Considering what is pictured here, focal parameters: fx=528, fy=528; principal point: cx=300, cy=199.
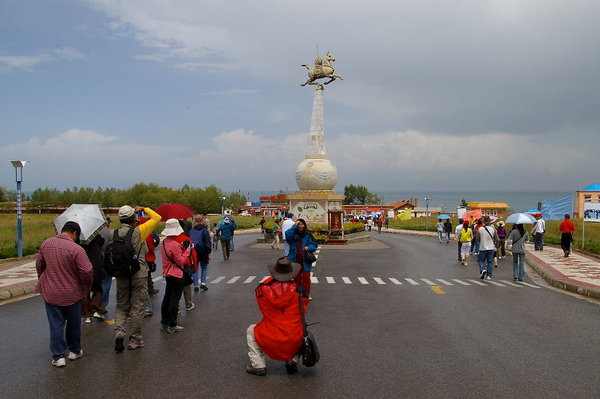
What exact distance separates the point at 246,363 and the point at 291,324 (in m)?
Answer: 1.01

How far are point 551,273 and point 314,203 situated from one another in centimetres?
1736

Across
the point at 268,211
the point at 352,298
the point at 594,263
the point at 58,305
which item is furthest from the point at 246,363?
the point at 268,211

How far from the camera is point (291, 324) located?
5.88 metres

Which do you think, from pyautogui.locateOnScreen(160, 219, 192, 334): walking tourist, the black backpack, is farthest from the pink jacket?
the black backpack

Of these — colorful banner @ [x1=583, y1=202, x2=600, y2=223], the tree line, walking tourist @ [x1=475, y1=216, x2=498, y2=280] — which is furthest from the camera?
the tree line

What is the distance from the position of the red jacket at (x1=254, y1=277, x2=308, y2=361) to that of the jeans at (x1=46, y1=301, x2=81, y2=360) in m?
2.44

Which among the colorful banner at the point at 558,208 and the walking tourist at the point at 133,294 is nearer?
the walking tourist at the point at 133,294

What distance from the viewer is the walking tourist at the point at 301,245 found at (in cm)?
915

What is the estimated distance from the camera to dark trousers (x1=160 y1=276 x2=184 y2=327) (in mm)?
7945

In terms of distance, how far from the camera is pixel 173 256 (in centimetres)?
800

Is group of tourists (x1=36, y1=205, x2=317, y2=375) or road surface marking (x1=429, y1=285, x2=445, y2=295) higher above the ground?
group of tourists (x1=36, y1=205, x2=317, y2=375)

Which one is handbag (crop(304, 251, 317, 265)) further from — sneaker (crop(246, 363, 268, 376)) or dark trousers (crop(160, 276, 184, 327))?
sneaker (crop(246, 363, 268, 376))

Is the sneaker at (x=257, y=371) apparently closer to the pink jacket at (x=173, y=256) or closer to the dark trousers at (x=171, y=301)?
the dark trousers at (x=171, y=301)

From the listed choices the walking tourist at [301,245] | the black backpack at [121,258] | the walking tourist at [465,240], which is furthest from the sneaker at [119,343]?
the walking tourist at [465,240]
